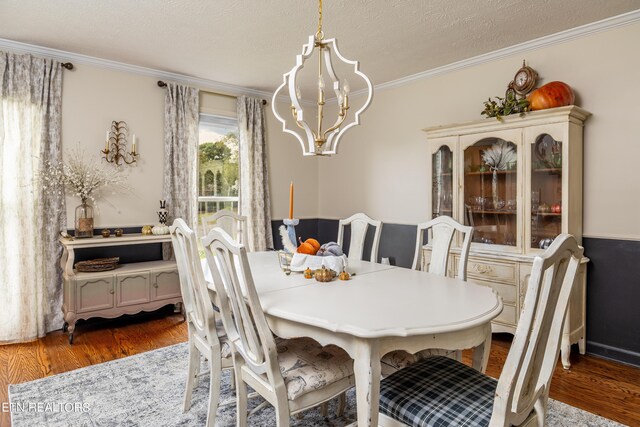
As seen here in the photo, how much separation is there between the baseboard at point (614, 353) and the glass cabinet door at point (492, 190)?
0.98m

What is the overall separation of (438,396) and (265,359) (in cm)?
67

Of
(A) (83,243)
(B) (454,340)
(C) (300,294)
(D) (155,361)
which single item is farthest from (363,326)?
(A) (83,243)

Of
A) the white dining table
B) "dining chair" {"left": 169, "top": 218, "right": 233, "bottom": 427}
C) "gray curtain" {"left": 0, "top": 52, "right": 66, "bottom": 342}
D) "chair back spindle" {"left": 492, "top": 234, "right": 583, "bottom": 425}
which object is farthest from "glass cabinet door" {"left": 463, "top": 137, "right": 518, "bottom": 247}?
"gray curtain" {"left": 0, "top": 52, "right": 66, "bottom": 342}

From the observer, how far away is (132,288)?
367cm

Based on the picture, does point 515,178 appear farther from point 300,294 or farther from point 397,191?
point 300,294

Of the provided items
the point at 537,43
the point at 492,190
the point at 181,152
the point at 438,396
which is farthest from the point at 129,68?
the point at 438,396

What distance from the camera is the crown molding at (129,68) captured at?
3.42m

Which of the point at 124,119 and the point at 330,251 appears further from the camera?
the point at 124,119

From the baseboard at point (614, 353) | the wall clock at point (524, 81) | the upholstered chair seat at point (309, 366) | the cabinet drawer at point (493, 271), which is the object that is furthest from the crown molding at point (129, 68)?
the baseboard at point (614, 353)

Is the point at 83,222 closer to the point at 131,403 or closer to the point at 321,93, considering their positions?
the point at 131,403

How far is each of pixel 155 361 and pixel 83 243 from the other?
1235mm

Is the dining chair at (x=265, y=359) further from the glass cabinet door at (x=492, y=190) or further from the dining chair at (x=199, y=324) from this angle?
the glass cabinet door at (x=492, y=190)

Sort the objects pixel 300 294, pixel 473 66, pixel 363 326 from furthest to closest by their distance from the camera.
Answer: pixel 473 66 → pixel 300 294 → pixel 363 326

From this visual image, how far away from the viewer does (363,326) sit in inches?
56.9
